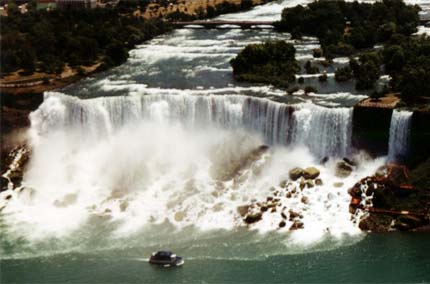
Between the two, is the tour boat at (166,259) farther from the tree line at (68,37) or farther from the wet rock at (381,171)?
the tree line at (68,37)

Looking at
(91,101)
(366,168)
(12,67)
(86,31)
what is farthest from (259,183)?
(86,31)

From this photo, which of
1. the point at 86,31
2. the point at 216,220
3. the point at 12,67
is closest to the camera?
the point at 216,220

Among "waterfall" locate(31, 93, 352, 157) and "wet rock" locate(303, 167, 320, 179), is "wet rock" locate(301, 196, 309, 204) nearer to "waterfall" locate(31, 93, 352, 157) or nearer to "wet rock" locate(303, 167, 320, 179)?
"wet rock" locate(303, 167, 320, 179)

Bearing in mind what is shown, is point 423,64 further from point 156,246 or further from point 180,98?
point 156,246

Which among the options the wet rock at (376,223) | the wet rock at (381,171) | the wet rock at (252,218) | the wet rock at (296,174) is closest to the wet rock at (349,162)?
the wet rock at (381,171)

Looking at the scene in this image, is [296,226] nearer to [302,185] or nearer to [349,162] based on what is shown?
[302,185]

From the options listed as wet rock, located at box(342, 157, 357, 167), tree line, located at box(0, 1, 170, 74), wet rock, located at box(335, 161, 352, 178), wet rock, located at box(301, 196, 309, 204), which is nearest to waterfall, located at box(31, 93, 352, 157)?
wet rock, located at box(342, 157, 357, 167)

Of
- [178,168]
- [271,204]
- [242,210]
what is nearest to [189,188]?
[178,168]
